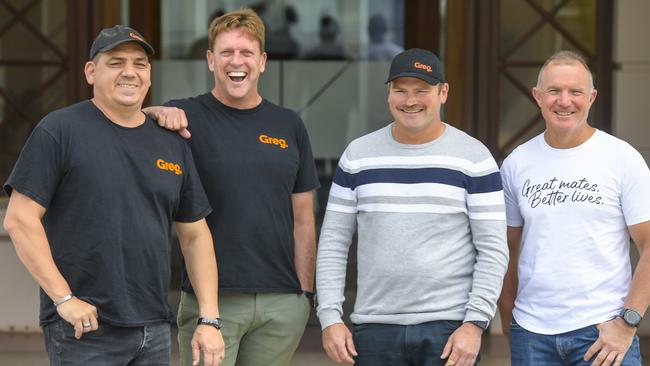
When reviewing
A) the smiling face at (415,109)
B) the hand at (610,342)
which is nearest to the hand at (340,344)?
the smiling face at (415,109)

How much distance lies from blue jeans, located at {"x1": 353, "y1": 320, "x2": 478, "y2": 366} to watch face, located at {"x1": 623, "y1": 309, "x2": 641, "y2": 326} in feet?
1.81

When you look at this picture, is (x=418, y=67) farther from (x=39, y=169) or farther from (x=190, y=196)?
(x=39, y=169)

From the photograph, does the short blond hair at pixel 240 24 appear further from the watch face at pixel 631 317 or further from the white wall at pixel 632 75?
the white wall at pixel 632 75

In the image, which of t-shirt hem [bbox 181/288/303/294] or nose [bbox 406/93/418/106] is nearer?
nose [bbox 406/93/418/106]

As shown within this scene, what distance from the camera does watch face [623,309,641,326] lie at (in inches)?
143

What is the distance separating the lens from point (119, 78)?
3.50 metres

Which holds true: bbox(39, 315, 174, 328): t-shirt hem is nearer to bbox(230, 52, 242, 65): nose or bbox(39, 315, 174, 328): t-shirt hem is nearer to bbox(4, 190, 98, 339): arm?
bbox(4, 190, 98, 339): arm

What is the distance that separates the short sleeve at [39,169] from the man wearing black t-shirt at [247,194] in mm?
589

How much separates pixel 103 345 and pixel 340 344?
80cm

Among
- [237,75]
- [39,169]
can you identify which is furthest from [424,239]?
[39,169]

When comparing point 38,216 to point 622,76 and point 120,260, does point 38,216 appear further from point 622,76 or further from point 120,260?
point 622,76

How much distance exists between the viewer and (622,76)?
690 centimetres

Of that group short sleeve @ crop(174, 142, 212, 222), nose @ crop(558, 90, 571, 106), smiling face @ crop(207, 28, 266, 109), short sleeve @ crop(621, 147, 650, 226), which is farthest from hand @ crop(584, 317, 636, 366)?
smiling face @ crop(207, 28, 266, 109)

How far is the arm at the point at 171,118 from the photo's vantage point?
370 cm
